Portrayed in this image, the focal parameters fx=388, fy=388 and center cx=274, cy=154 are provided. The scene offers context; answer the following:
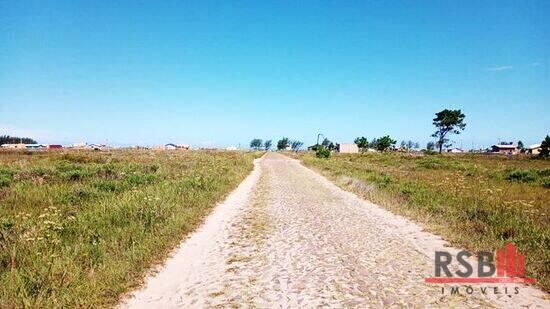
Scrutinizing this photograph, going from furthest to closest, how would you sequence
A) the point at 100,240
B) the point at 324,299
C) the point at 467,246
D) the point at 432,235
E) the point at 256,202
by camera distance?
the point at 256,202, the point at 432,235, the point at 467,246, the point at 100,240, the point at 324,299

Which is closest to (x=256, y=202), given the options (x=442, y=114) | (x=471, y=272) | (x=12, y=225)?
(x=12, y=225)

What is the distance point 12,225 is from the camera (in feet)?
31.6

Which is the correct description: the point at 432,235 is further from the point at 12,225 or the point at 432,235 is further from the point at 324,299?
the point at 12,225

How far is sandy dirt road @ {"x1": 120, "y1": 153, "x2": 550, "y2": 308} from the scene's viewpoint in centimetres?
596

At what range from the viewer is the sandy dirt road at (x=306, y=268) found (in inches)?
235

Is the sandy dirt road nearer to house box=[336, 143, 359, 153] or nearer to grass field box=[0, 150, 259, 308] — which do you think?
grass field box=[0, 150, 259, 308]

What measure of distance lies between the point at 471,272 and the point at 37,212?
499 inches

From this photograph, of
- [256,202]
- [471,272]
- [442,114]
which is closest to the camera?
[471,272]
